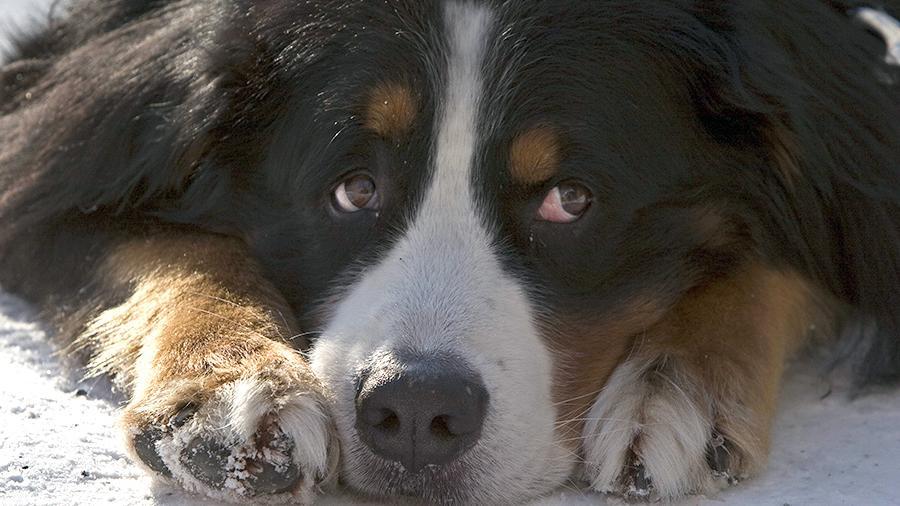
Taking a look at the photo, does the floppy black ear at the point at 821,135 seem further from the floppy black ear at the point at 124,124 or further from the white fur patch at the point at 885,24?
the floppy black ear at the point at 124,124

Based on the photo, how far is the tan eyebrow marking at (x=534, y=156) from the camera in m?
3.29

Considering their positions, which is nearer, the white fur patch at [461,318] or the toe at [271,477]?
the toe at [271,477]

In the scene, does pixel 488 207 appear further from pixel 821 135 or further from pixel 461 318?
pixel 821 135

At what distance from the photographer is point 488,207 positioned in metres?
3.29

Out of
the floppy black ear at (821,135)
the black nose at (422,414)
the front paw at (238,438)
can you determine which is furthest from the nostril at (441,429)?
the floppy black ear at (821,135)

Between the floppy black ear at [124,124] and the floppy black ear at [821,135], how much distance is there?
4.79 ft

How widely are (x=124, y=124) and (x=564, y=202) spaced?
1.45 metres

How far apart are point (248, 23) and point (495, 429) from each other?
1504mm

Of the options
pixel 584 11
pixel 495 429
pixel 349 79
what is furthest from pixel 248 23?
pixel 495 429

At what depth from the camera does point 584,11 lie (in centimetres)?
346

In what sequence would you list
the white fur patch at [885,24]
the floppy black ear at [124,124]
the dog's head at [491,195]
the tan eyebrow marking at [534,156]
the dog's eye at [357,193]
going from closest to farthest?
the dog's head at [491,195] → the tan eyebrow marking at [534,156] → the dog's eye at [357,193] → the floppy black ear at [124,124] → the white fur patch at [885,24]

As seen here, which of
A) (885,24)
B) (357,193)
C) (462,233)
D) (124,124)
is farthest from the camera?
(885,24)

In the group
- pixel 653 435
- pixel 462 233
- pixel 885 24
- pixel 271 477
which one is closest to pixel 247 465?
pixel 271 477

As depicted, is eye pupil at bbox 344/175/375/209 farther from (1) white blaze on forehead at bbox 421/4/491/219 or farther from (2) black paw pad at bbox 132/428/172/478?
(2) black paw pad at bbox 132/428/172/478
